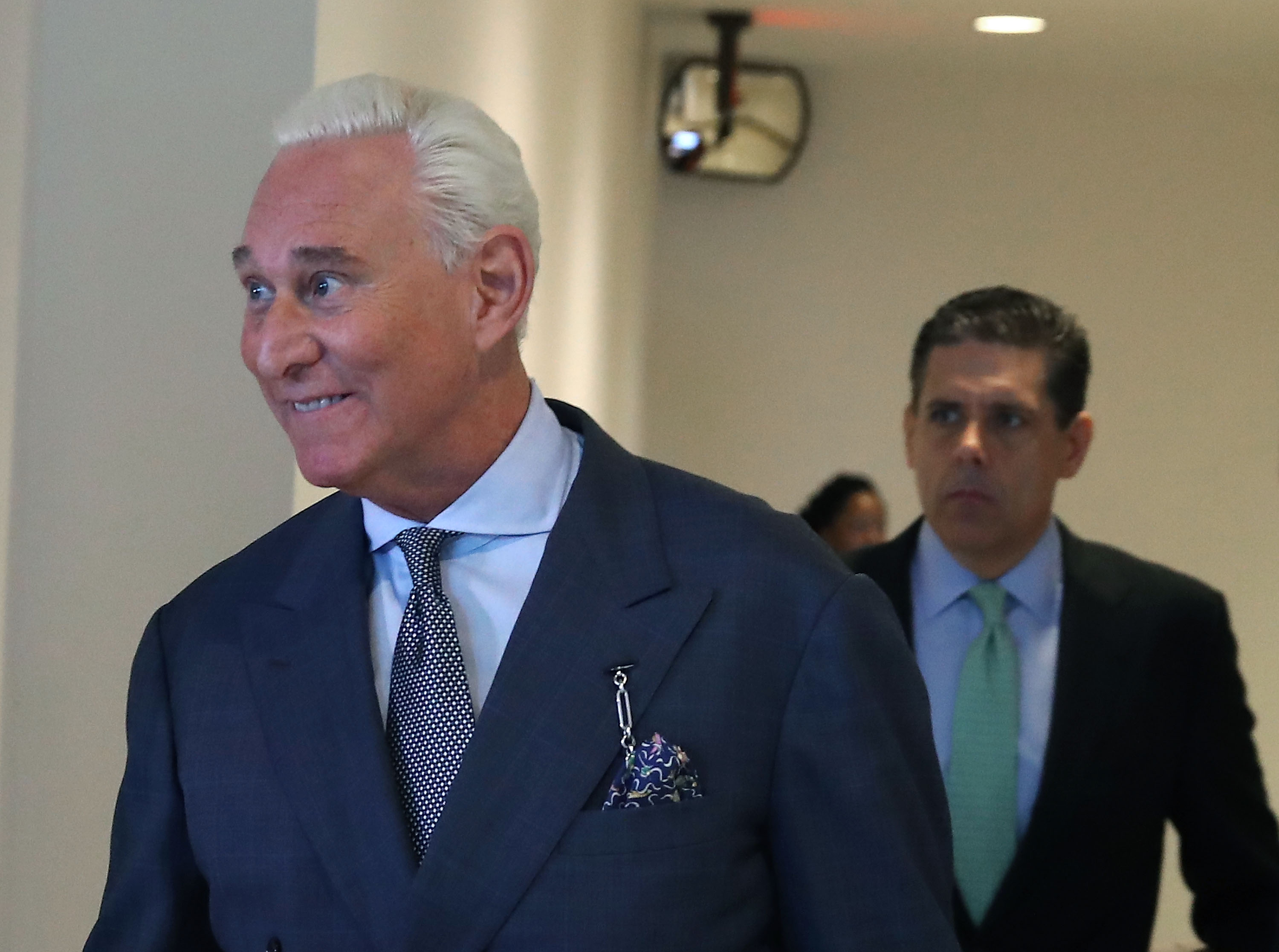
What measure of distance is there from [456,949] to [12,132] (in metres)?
1.10

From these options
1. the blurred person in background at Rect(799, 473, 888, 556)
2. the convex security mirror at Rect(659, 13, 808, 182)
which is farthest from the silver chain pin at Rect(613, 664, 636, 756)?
the convex security mirror at Rect(659, 13, 808, 182)

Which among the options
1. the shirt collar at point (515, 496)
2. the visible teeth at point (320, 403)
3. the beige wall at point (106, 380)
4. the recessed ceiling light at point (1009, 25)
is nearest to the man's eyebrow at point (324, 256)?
the visible teeth at point (320, 403)

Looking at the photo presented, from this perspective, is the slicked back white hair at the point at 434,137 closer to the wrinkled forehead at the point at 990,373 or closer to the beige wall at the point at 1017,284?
the wrinkled forehead at the point at 990,373

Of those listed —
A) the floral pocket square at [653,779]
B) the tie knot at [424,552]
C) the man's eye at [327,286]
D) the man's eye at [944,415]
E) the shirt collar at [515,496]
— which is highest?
the man's eye at [327,286]

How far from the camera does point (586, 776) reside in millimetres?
1346

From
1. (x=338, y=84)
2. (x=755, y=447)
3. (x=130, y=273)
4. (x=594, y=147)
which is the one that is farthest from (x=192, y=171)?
(x=755, y=447)

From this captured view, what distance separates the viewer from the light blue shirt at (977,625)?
215 cm

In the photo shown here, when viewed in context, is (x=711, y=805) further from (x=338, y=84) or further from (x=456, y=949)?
(x=338, y=84)

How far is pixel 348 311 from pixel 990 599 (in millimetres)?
1101

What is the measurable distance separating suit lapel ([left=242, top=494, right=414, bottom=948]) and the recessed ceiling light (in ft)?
13.8

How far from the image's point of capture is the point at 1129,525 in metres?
5.91

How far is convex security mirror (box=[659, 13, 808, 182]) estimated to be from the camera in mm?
5859

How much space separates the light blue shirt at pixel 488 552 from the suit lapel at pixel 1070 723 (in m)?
0.83

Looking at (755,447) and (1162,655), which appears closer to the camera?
(1162,655)
